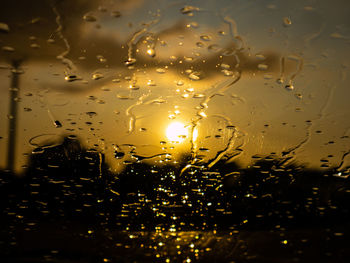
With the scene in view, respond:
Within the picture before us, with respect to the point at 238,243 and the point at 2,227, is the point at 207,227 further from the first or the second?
the point at 2,227

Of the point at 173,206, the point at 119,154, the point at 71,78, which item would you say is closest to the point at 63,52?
the point at 71,78

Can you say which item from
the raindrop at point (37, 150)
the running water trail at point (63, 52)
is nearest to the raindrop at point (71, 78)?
the running water trail at point (63, 52)

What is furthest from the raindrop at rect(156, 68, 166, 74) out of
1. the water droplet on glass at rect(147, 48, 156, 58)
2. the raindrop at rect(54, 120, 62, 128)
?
the raindrop at rect(54, 120, 62, 128)

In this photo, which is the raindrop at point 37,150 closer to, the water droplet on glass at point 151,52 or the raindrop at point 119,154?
the raindrop at point 119,154

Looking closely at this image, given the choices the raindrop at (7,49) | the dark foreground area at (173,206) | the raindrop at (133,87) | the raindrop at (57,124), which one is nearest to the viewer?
the dark foreground area at (173,206)

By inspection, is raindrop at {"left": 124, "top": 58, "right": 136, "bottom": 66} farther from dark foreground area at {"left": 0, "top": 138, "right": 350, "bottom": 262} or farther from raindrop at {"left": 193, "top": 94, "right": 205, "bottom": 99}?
dark foreground area at {"left": 0, "top": 138, "right": 350, "bottom": 262}

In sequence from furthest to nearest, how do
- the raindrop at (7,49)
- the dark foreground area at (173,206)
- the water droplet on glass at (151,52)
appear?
the water droplet on glass at (151,52) → the raindrop at (7,49) → the dark foreground area at (173,206)
